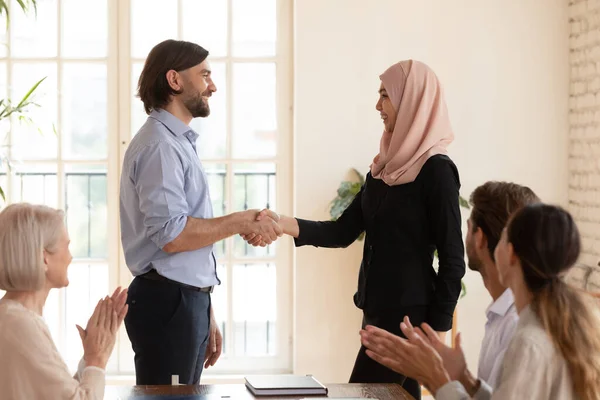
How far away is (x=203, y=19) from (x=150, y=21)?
1.09 feet

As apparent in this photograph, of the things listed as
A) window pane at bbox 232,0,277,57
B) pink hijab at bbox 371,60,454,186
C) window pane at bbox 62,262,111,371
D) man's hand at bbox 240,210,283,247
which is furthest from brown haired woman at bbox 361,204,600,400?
window pane at bbox 62,262,111,371

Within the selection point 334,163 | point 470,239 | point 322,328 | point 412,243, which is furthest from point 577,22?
point 470,239

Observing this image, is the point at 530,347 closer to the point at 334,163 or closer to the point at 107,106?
the point at 334,163

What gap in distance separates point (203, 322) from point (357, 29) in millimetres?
2791

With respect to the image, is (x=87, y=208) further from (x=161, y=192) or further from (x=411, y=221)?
(x=411, y=221)

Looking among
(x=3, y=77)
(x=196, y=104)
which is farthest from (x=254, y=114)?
(x=196, y=104)

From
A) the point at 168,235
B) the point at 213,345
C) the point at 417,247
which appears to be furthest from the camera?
the point at 213,345

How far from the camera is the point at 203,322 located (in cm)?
320

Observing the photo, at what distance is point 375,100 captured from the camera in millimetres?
5430

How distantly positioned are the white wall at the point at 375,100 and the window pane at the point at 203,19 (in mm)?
497

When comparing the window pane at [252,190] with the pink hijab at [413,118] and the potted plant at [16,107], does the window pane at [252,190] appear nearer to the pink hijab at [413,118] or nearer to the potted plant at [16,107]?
the potted plant at [16,107]

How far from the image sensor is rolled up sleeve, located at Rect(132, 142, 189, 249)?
3086 millimetres

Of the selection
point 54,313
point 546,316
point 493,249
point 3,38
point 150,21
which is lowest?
point 54,313

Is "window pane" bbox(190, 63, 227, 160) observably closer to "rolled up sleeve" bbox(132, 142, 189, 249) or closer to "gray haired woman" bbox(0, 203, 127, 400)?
"rolled up sleeve" bbox(132, 142, 189, 249)
